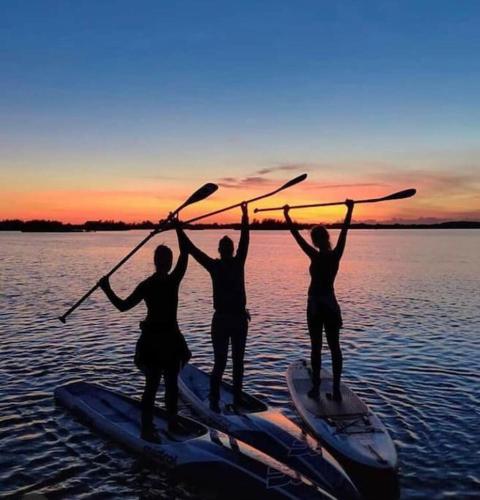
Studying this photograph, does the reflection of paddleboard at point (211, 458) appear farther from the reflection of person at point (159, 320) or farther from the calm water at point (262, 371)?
the reflection of person at point (159, 320)

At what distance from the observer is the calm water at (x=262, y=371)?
8.51 meters

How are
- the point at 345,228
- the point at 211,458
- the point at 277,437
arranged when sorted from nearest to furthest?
the point at 211,458 < the point at 277,437 < the point at 345,228

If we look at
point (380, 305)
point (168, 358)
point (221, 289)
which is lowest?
point (380, 305)

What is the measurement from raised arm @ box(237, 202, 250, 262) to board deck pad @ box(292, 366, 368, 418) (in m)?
2.97

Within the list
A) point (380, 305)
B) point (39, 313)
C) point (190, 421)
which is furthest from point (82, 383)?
point (380, 305)

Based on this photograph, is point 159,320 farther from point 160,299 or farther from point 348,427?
point 348,427

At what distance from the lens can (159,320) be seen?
26.0ft

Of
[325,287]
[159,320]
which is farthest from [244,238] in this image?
[159,320]

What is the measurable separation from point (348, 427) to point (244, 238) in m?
3.51

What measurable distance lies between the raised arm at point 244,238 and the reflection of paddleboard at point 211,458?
2795 mm

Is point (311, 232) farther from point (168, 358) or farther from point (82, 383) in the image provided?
point (82, 383)

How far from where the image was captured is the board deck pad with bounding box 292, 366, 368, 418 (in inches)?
372

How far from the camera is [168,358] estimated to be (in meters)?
8.03

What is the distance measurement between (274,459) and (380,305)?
21.9 m
